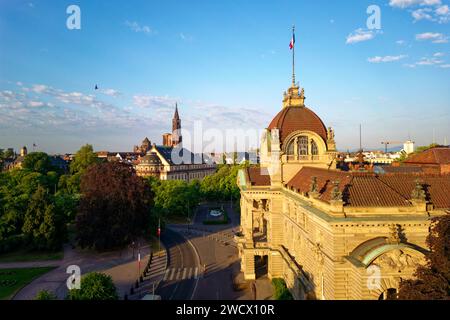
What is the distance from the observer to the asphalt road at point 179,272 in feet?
136

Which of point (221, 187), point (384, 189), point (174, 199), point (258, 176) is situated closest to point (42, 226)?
point (174, 199)

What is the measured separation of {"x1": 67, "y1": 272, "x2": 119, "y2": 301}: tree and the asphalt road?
10.1 metres

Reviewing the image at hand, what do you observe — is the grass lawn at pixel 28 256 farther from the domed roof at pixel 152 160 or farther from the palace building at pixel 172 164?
the domed roof at pixel 152 160

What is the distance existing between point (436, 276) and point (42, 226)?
56620 mm

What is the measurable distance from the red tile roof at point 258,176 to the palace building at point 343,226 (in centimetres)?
219

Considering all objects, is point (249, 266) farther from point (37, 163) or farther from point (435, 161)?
point (37, 163)

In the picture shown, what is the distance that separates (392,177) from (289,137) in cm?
1744

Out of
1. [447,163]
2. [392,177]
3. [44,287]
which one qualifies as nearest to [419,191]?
[392,177]

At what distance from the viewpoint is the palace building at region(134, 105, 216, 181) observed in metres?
133

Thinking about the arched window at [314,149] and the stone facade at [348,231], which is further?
the arched window at [314,149]

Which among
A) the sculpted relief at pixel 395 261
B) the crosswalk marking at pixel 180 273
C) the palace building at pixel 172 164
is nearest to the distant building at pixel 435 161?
the sculpted relief at pixel 395 261

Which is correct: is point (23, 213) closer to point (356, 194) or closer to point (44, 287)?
point (44, 287)

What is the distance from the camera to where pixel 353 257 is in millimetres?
23953
